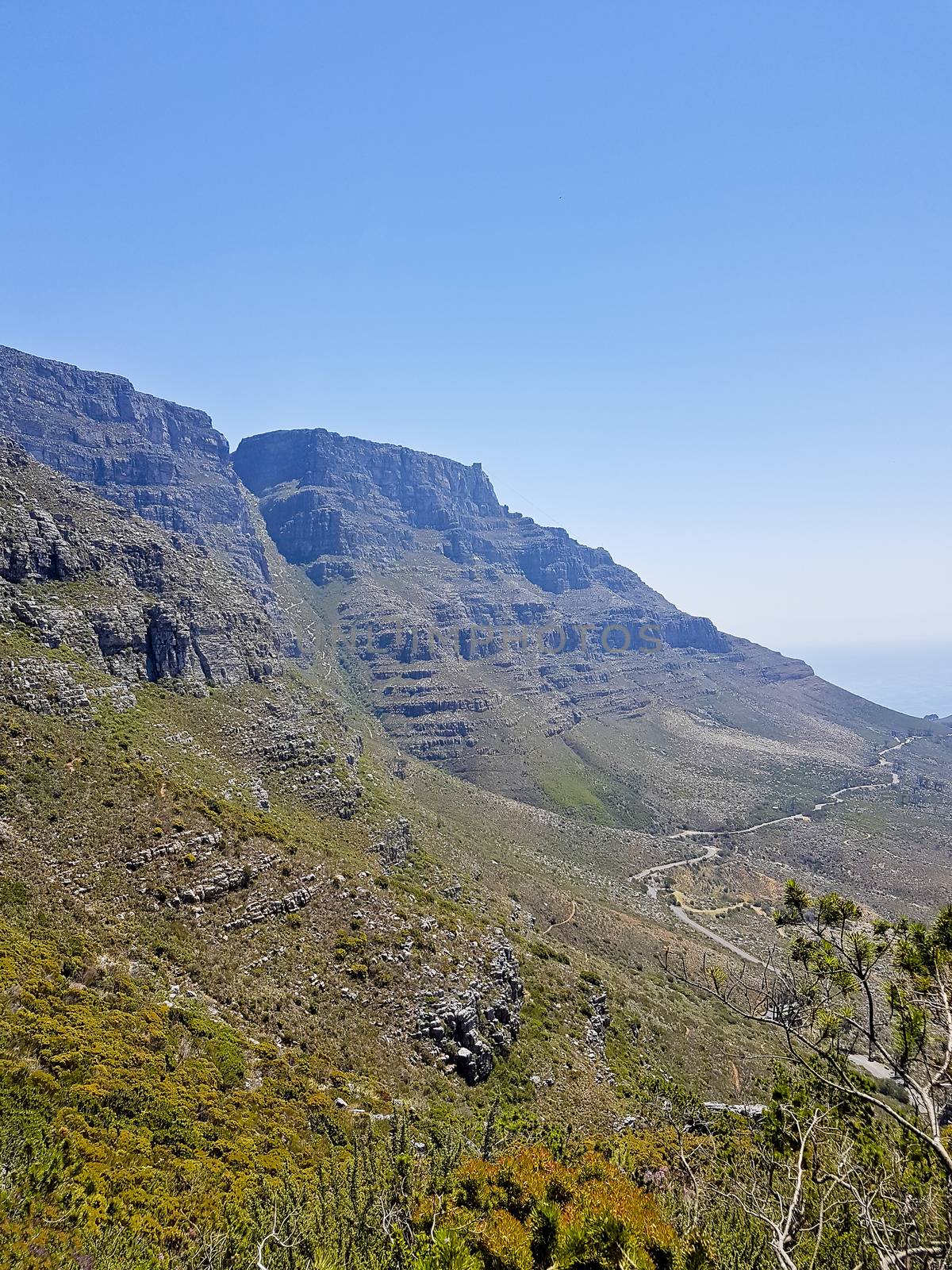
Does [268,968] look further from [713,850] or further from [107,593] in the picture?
[713,850]

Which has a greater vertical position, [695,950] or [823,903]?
[823,903]

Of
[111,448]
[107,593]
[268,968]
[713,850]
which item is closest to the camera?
[268,968]

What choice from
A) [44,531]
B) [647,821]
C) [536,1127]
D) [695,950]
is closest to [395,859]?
[536,1127]

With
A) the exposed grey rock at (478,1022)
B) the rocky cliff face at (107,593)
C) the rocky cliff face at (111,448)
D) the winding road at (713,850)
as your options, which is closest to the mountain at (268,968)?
the exposed grey rock at (478,1022)

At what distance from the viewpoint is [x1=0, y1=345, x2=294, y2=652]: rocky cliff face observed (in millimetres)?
168625

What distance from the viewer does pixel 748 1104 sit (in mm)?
34812

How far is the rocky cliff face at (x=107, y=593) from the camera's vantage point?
4884cm

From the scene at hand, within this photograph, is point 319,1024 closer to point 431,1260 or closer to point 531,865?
point 431,1260

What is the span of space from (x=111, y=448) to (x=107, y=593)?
6418 inches

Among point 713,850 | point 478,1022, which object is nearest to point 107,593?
point 478,1022

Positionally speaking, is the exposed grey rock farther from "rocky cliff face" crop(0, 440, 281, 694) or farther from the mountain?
"rocky cliff face" crop(0, 440, 281, 694)

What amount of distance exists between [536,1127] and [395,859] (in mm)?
26327

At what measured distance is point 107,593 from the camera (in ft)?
184

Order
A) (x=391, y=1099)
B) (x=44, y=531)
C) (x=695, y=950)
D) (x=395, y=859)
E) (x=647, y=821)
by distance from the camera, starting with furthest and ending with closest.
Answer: (x=647, y=821) → (x=695, y=950) → (x=44, y=531) → (x=395, y=859) → (x=391, y=1099)
